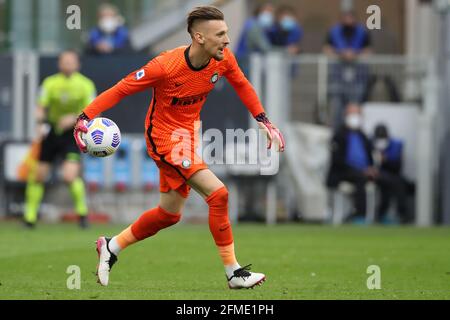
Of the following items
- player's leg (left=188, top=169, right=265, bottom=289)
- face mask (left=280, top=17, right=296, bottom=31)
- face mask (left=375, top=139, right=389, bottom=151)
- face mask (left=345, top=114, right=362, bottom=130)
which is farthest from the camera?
face mask (left=280, top=17, right=296, bottom=31)

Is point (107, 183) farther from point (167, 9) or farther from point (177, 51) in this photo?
point (177, 51)

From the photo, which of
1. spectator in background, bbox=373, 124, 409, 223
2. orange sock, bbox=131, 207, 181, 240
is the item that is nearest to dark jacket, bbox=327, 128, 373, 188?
spectator in background, bbox=373, 124, 409, 223

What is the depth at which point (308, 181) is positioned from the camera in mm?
19750

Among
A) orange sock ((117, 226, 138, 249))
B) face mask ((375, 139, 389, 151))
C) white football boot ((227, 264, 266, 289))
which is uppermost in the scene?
face mask ((375, 139, 389, 151))

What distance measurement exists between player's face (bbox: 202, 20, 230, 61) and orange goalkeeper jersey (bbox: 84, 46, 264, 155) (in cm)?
23

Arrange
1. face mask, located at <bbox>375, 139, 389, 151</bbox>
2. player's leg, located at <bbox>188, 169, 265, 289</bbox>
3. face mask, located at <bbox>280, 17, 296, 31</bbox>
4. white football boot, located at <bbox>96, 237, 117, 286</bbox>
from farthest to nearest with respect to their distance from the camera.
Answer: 1. face mask, located at <bbox>280, 17, 296, 31</bbox>
2. face mask, located at <bbox>375, 139, 389, 151</bbox>
3. white football boot, located at <bbox>96, 237, 117, 286</bbox>
4. player's leg, located at <bbox>188, 169, 265, 289</bbox>

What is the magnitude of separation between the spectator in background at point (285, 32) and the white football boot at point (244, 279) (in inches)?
459

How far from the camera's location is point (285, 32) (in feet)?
67.2

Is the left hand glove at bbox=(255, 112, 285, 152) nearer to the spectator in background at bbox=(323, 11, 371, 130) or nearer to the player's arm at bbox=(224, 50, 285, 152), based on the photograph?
the player's arm at bbox=(224, 50, 285, 152)

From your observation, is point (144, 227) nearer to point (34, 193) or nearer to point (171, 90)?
point (171, 90)

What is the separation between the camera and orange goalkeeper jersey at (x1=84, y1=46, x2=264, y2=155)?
358 inches

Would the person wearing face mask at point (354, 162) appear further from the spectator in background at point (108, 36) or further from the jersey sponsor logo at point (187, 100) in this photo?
the jersey sponsor logo at point (187, 100)

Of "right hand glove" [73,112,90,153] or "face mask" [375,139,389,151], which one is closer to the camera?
"right hand glove" [73,112,90,153]
